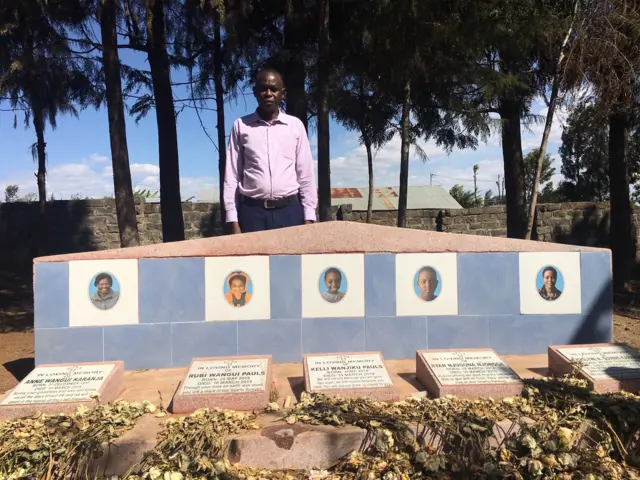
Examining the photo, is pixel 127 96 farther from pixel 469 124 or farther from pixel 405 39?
pixel 469 124

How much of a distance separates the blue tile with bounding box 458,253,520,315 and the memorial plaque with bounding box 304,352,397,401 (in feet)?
2.99

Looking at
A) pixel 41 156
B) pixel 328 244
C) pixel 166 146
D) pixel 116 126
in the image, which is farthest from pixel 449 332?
pixel 41 156

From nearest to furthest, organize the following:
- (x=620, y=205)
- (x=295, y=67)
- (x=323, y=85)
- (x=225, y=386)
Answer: (x=225, y=386) < (x=323, y=85) < (x=295, y=67) < (x=620, y=205)

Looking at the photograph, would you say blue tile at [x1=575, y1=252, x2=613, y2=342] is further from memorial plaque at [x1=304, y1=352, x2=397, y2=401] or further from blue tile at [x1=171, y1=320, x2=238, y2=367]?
blue tile at [x1=171, y1=320, x2=238, y2=367]

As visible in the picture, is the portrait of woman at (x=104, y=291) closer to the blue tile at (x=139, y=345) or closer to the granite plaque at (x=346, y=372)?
the blue tile at (x=139, y=345)

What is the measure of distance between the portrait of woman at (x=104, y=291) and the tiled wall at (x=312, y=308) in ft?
0.04

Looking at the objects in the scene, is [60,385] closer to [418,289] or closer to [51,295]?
[51,295]

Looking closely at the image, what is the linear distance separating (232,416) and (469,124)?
7.20 m

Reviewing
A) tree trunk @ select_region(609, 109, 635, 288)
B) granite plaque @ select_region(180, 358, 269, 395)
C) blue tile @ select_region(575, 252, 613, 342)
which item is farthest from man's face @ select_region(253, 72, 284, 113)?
tree trunk @ select_region(609, 109, 635, 288)

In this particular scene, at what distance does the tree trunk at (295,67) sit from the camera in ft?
23.0

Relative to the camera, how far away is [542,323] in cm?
322

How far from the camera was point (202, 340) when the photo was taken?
3.06 metres

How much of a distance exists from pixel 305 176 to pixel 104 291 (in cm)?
152

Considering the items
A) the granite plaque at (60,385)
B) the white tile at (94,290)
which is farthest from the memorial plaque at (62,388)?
the white tile at (94,290)
